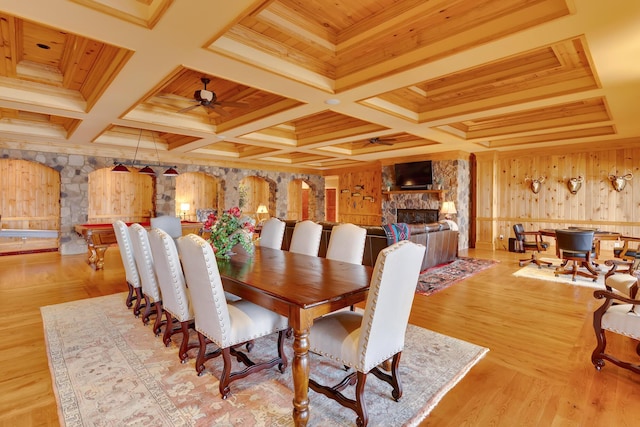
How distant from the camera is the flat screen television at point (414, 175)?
8.86 metres

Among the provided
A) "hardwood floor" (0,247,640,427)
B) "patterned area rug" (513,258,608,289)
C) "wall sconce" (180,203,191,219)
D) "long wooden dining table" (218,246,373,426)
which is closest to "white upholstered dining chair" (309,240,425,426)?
"long wooden dining table" (218,246,373,426)

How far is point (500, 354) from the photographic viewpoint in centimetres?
275

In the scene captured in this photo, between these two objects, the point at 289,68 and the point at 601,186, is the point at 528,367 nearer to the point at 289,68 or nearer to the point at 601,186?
the point at 289,68

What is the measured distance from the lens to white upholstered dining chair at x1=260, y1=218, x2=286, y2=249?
4007mm

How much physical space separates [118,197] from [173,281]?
8956 millimetres

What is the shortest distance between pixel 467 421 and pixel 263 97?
4.64 metres

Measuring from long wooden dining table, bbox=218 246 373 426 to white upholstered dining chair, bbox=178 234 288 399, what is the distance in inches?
7.1

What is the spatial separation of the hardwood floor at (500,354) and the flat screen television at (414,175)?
4.10 metres

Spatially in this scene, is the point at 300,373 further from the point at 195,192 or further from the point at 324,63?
the point at 195,192

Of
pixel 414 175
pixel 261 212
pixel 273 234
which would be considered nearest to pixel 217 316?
pixel 273 234

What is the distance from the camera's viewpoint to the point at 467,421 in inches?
75.3

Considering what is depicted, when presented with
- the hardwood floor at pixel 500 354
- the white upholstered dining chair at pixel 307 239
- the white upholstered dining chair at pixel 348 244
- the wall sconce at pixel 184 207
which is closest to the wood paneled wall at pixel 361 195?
the wall sconce at pixel 184 207

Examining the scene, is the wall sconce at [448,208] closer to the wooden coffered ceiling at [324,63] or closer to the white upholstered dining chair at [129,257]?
the wooden coffered ceiling at [324,63]

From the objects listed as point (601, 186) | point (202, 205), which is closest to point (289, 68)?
point (601, 186)
